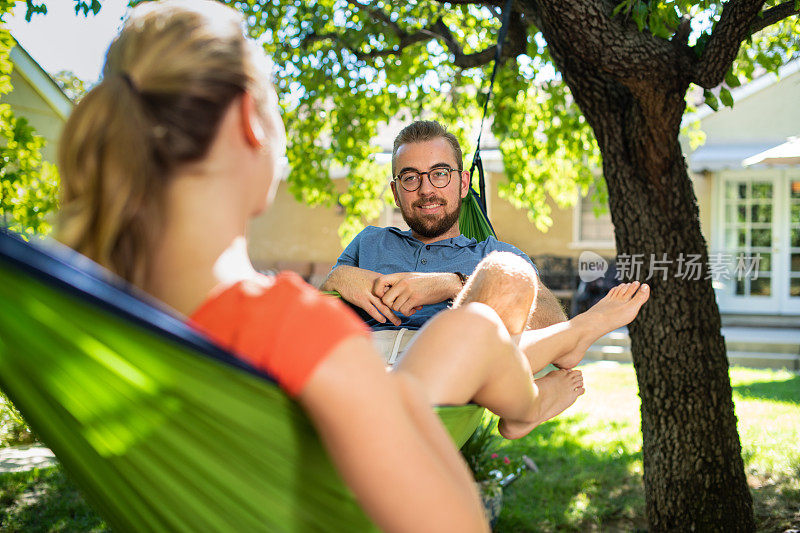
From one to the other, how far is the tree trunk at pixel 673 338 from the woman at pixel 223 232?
7.16 ft

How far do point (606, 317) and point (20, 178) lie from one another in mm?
2556

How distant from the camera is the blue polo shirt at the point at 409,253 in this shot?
8.73 ft

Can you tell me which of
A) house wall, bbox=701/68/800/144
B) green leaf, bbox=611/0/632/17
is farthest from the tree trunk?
house wall, bbox=701/68/800/144

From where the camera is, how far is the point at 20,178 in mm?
3102

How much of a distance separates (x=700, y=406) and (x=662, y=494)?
17.4 inches

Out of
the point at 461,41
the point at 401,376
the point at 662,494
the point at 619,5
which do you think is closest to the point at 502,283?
the point at 401,376

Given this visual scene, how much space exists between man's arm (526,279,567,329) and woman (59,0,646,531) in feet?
4.93

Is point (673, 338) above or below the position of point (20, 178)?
below

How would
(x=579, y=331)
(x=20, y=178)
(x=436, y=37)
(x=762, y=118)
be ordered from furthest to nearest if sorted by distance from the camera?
(x=762, y=118) → (x=436, y=37) → (x=20, y=178) → (x=579, y=331)

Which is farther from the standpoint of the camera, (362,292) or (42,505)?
(42,505)

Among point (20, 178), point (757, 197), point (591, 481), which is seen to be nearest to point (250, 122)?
point (20, 178)

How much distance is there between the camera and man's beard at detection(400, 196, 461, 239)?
2.74 m

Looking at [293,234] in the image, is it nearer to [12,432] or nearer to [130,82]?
[12,432]

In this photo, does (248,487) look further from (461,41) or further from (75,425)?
(461,41)
